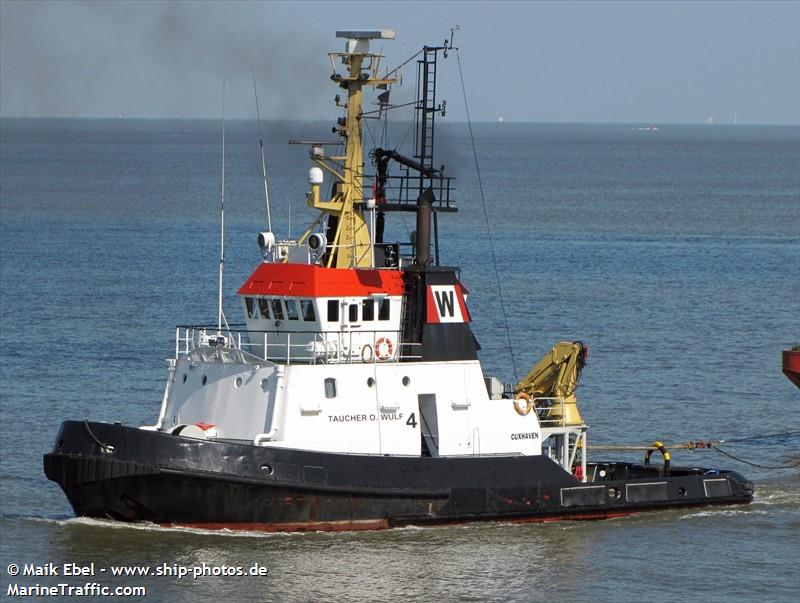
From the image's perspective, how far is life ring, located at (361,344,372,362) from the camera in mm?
24859

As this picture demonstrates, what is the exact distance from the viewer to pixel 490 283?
50812 mm

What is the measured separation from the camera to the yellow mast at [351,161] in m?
24.9

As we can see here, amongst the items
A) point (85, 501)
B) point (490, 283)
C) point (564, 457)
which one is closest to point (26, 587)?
point (85, 501)

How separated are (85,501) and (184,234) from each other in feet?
147

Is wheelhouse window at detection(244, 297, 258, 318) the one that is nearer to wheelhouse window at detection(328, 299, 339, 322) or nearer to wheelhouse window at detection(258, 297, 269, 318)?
wheelhouse window at detection(258, 297, 269, 318)

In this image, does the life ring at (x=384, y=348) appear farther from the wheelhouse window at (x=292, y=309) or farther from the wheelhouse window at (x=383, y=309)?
the wheelhouse window at (x=292, y=309)

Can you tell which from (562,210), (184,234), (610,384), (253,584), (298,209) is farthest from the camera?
(562,210)

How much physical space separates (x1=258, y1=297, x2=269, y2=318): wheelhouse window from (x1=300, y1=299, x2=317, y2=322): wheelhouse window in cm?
76

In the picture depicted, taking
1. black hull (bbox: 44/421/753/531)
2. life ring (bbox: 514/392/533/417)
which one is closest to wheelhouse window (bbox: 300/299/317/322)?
black hull (bbox: 44/421/753/531)

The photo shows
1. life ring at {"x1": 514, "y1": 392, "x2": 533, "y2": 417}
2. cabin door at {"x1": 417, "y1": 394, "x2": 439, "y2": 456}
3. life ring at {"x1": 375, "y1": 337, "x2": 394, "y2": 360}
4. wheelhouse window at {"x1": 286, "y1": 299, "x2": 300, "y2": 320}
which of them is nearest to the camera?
wheelhouse window at {"x1": 286, "y1": 299, "x2": 300, "y2": 320}

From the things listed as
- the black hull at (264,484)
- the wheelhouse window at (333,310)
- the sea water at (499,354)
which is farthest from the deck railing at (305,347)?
the sea water at (499,354)

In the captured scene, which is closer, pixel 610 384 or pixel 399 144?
pixel 399 144

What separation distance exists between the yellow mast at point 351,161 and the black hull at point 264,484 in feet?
11.3

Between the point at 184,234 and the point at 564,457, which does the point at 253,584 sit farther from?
the point at 184,234
